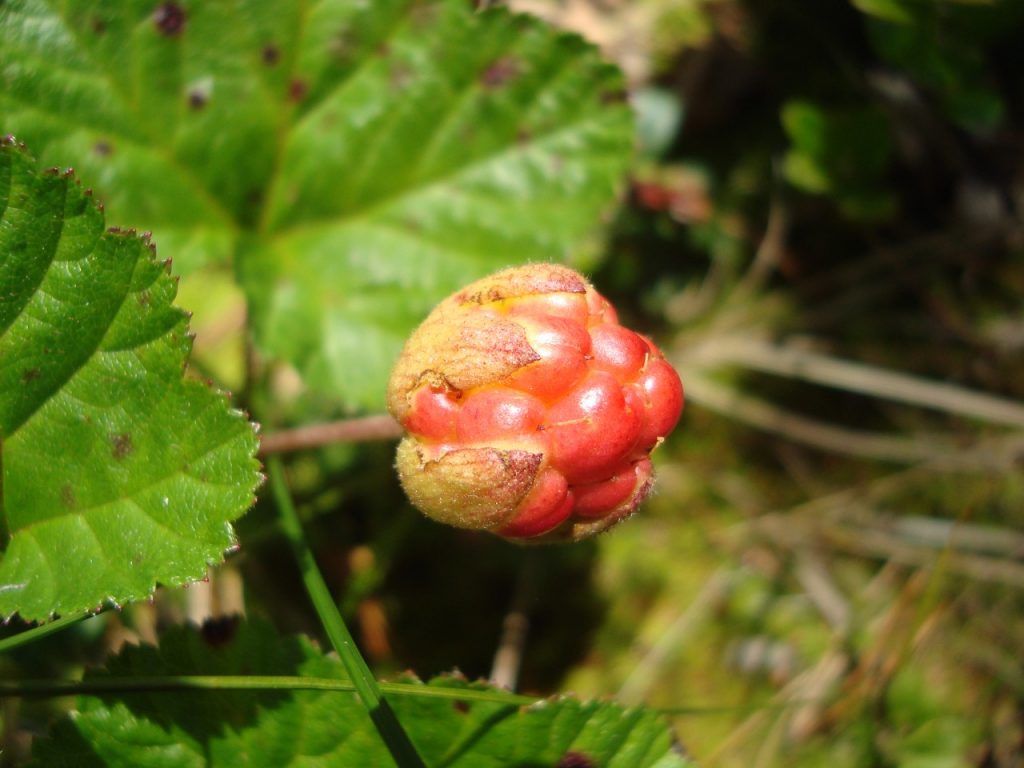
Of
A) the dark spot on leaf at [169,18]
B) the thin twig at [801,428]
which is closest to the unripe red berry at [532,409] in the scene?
the dark spot on leaf at [169,18]

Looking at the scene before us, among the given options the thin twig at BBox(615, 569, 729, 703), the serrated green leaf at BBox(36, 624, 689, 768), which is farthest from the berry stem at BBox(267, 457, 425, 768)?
the thin twig at BBox(615, 569, 729, 703)

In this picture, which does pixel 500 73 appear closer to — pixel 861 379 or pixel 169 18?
pixel 169 18

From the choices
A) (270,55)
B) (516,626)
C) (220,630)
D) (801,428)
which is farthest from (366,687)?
(801,428)

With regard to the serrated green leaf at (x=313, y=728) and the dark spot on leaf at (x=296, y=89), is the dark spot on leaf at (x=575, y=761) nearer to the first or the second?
the serrated green leaf at (x=313, y=728)

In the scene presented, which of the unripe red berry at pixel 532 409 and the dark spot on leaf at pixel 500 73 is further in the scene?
the dark spot on leaf at pixel 500 73

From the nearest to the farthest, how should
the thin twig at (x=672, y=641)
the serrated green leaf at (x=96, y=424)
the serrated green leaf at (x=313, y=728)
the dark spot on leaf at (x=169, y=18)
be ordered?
the serrated green leaf at (x=96, y=424), the serrated green leaf at (x=313, y=728), the dark spot on leaf at (x=169, y=18), the thin twig at (x=672, y=641)

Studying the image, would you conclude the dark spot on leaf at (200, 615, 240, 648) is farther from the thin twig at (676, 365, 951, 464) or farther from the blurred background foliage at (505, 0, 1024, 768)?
the thin twig at (676, 365, 951, 464)
